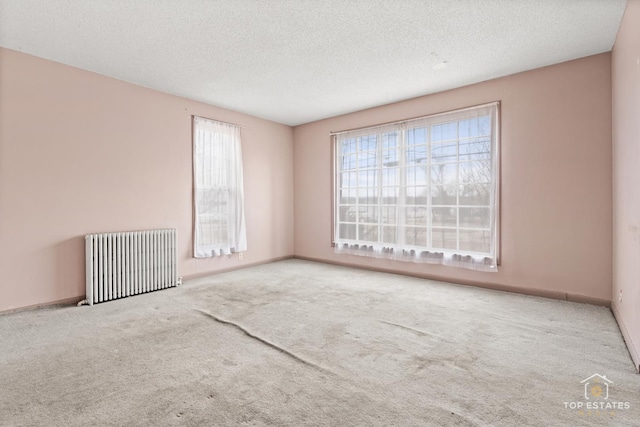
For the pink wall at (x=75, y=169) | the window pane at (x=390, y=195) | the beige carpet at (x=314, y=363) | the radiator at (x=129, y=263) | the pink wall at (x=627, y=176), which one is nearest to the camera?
the beige carpet at (x=314, y=363)

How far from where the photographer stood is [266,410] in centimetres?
173

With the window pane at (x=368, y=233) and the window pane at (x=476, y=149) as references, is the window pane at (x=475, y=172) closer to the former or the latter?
the window pane at (x=476, y=149)

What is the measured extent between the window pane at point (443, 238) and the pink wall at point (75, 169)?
359 cm

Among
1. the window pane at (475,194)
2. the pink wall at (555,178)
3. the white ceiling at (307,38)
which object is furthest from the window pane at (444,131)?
the window pane at (475,194)

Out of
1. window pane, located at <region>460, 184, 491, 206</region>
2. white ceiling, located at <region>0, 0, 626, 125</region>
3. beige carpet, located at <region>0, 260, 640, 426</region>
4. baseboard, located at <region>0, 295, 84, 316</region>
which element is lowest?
beige carpet, located at <region>0, 260, 640, 426</region>

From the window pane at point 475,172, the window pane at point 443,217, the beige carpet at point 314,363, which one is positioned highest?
the window pane at point 475,172

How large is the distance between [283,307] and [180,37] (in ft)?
9.77

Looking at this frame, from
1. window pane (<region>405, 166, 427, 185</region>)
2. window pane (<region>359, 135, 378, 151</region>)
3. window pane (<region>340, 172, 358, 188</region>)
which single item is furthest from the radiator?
window pane (<region>405, 166, 427, 185</region>)

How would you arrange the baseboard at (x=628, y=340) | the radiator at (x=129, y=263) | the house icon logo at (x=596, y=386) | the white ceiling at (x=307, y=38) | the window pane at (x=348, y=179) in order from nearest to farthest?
the house icon logo at (x=596, y=386) < the baseboard at (x=628, y=340) < the white ceiling at (x=307, y=38) < the radiator at (x=129, y=263) < the window pane at (x=348, y=179)

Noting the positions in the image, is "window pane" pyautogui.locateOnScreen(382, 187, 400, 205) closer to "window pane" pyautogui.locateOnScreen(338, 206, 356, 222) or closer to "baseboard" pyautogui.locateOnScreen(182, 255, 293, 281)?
"window pane" pyautogui.locateOnScreen(338, 206, 356, 222)

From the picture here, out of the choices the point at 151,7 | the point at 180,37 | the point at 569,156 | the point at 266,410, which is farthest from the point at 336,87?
the point at 266,410

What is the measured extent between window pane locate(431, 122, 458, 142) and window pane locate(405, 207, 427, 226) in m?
1.08

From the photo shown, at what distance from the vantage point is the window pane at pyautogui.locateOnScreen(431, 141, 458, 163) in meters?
4.50

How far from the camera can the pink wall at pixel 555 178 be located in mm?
3457
